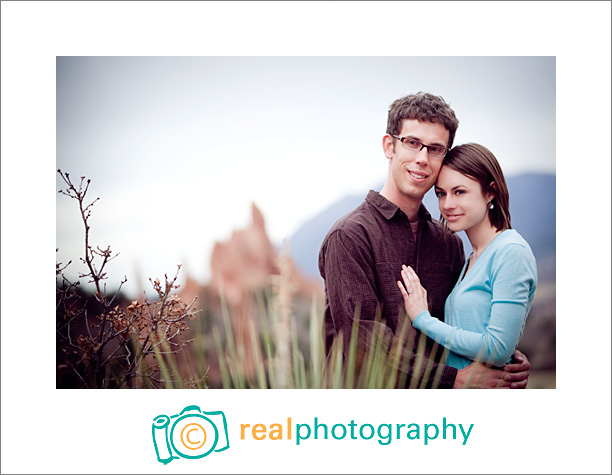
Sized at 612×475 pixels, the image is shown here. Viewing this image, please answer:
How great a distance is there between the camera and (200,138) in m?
3.93

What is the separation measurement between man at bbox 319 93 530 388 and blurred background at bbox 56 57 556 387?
0.13 metres

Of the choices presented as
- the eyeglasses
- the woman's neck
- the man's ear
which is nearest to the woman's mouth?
the woman's neck

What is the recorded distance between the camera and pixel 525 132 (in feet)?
12.9

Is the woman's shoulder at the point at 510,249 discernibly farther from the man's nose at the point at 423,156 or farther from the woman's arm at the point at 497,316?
the man's nose at the point at 423,156

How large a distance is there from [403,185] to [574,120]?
1.21 m

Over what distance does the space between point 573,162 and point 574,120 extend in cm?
27

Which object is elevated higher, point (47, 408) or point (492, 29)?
point (492, 29)

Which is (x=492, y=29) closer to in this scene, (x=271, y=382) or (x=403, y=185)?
(x=403, y=185)

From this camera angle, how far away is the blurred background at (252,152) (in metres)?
3.88

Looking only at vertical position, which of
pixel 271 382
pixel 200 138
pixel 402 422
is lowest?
pixel 402 422

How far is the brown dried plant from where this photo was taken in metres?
3.88

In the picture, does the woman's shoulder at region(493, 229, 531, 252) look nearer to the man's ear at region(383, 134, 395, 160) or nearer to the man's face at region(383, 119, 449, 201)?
the man's face at region(383, 119, 449, 201)

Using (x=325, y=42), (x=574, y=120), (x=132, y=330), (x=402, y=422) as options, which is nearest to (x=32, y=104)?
(x=132, y=330)

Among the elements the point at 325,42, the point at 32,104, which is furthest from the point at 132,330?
the point at 325,42
